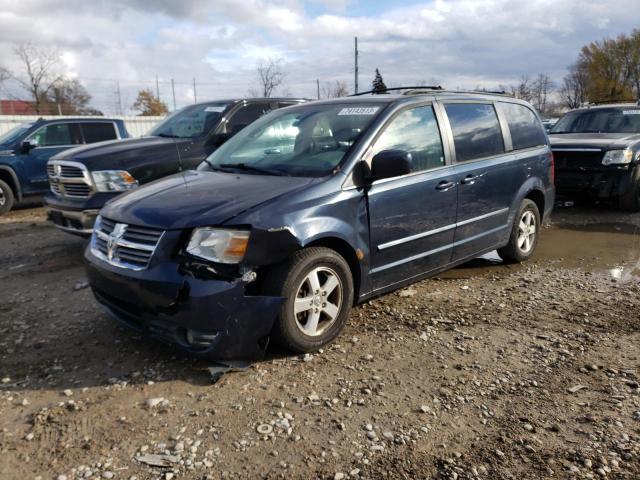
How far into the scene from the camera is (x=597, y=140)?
29.6ft

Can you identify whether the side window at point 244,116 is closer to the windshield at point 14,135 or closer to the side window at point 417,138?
the side window at point 417,138

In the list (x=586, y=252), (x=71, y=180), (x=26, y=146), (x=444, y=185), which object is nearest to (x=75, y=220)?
(x=71, y=180)

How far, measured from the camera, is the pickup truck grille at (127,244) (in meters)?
3.37

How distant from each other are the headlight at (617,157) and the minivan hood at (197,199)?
21.9ft

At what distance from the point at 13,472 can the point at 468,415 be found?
2358 mm

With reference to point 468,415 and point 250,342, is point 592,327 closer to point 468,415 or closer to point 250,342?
point 468,415

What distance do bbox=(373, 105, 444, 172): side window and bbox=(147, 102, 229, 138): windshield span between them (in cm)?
362

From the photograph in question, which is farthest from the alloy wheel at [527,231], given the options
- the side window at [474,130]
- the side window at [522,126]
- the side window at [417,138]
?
the side window at [417,138]

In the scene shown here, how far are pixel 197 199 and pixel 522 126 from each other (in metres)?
3.87

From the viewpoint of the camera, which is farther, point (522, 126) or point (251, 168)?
point (522, 126)

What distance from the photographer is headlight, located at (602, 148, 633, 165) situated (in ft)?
27.7

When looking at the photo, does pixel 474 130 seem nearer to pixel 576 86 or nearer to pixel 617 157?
→ pixel 617 157

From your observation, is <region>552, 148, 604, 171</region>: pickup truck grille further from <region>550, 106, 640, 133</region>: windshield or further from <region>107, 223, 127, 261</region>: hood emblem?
<region>107, 223, 127, 261</region>: hood emblem

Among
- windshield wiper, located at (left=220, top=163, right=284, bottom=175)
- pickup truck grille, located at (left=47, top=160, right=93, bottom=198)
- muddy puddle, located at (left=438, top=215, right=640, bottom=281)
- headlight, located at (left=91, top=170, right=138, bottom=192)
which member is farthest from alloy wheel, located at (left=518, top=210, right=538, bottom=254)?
pickup truck grille, located at (left=47, top=160, right=93, bottom=198)
